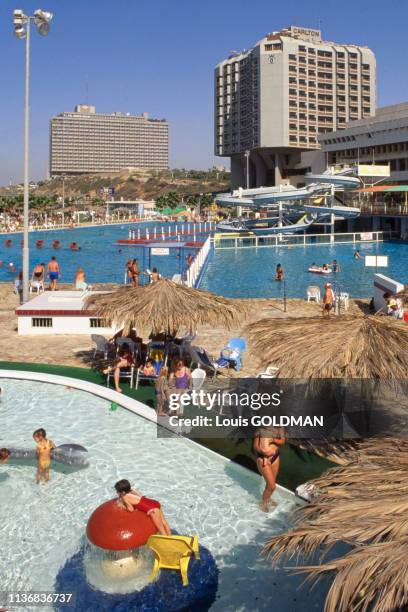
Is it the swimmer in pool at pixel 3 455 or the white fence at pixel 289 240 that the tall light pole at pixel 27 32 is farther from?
the white fence at pixel 289 240

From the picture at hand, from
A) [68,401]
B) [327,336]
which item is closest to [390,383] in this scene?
[327,336]

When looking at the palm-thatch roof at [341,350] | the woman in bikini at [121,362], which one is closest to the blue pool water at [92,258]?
the woman in bikini at [121,362]

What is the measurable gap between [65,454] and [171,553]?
2.98m

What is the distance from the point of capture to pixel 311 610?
539 centimetres

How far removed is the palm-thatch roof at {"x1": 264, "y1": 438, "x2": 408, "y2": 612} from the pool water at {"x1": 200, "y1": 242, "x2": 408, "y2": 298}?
15.6 meters

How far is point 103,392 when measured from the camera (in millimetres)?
10875

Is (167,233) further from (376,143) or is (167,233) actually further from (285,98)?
(285,98)

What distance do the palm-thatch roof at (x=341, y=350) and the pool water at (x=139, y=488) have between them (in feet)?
4.94

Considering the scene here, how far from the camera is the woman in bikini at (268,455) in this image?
7105 millimetres

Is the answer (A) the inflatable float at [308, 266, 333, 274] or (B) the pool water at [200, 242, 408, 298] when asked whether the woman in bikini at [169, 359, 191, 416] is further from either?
(A) the inflatable float at [308, 266, 333, 274]

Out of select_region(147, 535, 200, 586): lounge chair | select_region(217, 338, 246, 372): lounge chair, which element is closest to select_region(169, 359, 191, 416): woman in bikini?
select_region(217, 338, 246, 372): lounge chair

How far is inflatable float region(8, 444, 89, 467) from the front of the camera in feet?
26.9

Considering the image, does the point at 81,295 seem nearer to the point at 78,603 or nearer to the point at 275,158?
the point at 78,603

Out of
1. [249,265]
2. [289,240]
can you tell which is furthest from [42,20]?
[289,240]
